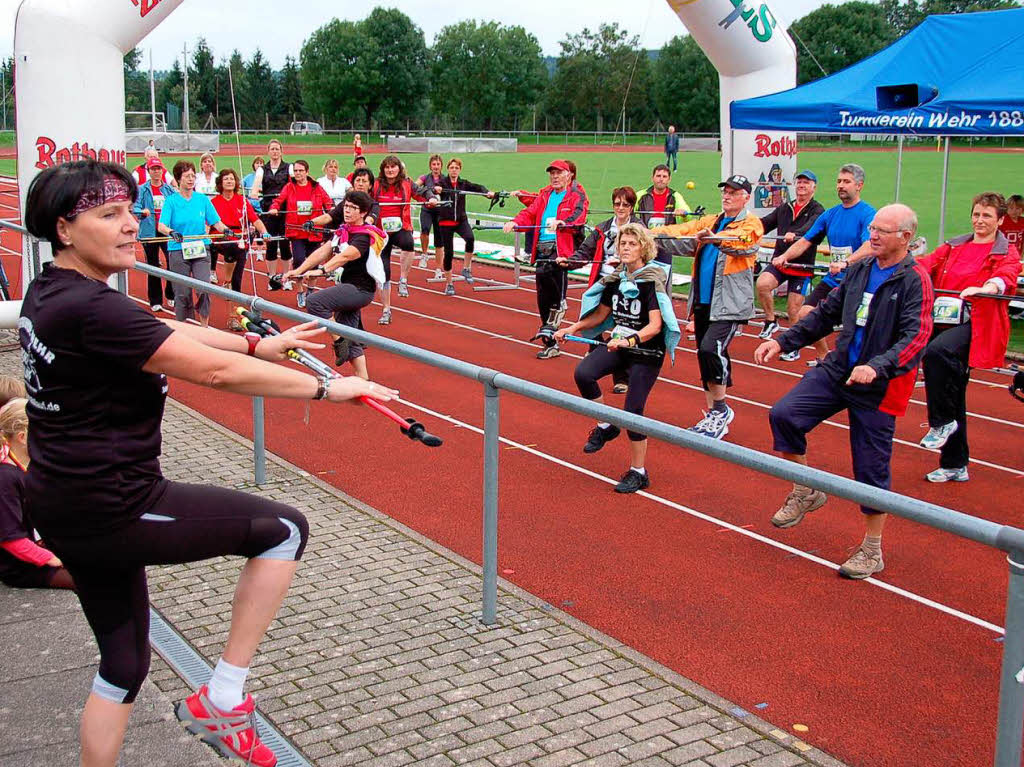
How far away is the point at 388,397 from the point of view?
3.15m

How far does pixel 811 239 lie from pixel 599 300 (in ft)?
12.8

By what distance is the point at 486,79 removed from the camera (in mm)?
97000

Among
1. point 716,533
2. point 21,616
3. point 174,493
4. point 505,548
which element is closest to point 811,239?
point 716,533

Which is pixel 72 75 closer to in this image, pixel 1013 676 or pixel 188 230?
pixel 188 230

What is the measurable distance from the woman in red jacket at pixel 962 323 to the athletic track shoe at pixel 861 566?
2.15 metres

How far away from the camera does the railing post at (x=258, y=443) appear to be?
6.90m

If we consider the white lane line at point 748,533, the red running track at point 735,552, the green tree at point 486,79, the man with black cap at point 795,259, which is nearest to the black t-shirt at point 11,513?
the red running track at point 735,552

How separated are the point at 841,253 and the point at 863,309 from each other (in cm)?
518

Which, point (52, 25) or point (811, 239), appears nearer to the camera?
point (52, 25)

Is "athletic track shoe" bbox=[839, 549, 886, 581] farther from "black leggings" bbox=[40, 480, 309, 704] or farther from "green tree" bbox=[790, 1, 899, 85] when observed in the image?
"green tree" bbox=[790, 1, 899, 85]

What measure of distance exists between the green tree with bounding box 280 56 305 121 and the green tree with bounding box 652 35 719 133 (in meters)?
28.6

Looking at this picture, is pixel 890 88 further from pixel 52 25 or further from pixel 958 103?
pixel 52 25

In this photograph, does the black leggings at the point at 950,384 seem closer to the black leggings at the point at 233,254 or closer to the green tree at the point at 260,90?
the black leggings at the point at 233,254

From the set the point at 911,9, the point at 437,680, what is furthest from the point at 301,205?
the point at 911,9
